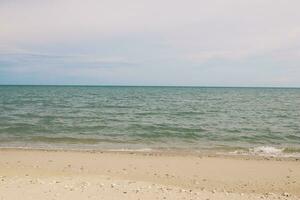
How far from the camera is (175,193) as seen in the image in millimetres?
9305

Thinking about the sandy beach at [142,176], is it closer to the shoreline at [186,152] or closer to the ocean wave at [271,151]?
the shoreline at [186,152]

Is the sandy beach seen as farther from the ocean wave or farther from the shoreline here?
the ocean wave

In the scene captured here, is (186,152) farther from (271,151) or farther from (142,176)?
(142,176)

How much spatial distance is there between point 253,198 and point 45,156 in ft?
29.5

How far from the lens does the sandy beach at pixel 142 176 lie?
926 cm

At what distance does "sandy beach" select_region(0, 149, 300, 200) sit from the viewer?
926 cm

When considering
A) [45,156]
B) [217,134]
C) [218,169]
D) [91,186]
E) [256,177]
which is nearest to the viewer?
[91,186]

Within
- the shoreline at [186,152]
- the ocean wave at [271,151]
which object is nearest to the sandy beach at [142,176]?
the shoreline at [186,152]

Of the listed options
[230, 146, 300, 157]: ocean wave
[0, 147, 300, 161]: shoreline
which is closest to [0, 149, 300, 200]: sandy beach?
[0, 147, 300, 161]: shoreline

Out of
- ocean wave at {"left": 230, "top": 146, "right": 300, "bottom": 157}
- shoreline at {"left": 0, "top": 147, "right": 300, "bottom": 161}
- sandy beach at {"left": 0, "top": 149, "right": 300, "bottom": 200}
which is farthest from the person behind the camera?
ocean wave at {"left": 230, "top": 146, "right": 300, "bottom": 157}

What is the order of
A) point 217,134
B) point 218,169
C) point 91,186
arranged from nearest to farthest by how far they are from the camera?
point 91,186, point 218,169, point 217,134

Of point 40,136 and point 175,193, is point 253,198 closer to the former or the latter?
point 175,193

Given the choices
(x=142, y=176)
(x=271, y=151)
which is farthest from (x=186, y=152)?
(x=142, y=176)

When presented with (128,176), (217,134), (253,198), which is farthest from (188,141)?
(253,198)
